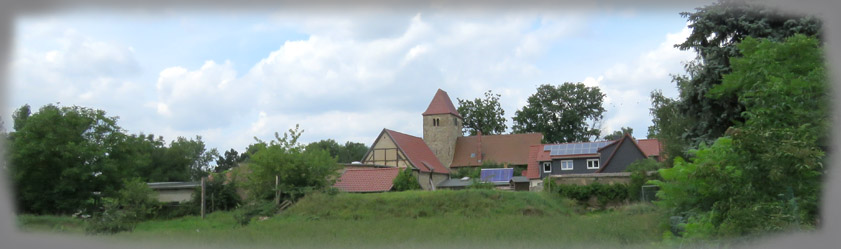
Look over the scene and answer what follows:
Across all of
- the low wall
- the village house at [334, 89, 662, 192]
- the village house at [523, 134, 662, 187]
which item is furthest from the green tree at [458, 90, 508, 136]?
the low wall

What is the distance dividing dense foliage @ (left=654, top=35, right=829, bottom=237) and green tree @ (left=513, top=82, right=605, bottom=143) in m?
48.5

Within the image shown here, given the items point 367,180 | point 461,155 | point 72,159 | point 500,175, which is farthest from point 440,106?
point 72,159

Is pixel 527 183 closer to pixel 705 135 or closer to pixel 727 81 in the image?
pixel 705 135

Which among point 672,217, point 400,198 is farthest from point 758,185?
point 400,198

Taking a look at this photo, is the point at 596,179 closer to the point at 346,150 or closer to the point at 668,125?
the point at 668,125

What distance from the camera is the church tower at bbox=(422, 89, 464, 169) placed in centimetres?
5609

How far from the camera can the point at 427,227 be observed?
13.9m

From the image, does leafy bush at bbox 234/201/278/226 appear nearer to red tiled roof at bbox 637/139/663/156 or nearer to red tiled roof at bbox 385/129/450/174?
red tiled roof at bbox 385/129/450/174

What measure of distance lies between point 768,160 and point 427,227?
8.63m

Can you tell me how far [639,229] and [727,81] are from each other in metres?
3.23

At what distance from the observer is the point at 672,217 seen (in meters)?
8.83

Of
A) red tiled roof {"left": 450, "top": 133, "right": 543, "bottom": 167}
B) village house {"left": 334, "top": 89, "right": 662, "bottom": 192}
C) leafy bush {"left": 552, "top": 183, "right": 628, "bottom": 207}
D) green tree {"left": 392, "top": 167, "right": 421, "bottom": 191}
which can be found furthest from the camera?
red tiled roof {"left": 450, "top": 133, "right": 543, "bottom": 167}

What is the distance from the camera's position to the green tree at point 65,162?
2002 centimetres

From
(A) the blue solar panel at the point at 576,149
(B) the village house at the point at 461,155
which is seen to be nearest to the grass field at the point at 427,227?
(B) the village house at the point at 461,155
